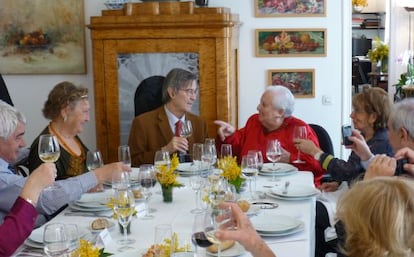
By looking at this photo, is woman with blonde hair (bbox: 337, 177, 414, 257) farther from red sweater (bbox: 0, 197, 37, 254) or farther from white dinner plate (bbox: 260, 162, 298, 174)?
white dinner plate (bbox: 260, 162, 298, 174)

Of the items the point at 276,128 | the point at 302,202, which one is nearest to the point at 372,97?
the point at 276,128

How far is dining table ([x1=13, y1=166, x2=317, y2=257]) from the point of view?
6.93 feet

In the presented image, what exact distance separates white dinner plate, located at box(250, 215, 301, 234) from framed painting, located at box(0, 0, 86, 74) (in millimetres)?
3065

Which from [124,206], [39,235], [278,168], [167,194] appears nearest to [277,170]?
[278,168]

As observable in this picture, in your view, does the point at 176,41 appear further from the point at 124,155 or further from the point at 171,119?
the point at 124,155

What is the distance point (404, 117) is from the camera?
282cm

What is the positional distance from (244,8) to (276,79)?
2.09 feet

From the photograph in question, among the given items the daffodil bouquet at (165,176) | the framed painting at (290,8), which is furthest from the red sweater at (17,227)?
the framed painting at (290,8)

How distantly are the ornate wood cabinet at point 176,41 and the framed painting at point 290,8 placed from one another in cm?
37

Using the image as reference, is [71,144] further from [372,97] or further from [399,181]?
[399,181]

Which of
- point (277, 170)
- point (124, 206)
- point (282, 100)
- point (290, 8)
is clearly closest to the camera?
point (124, 206)

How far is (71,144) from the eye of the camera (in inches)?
133

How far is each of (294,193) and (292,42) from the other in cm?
230

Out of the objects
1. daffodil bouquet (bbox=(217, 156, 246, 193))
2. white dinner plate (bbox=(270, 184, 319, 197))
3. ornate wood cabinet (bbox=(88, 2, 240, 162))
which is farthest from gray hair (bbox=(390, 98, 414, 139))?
ornate wood cabinet (bbox=(88, 2, 240, 162))
